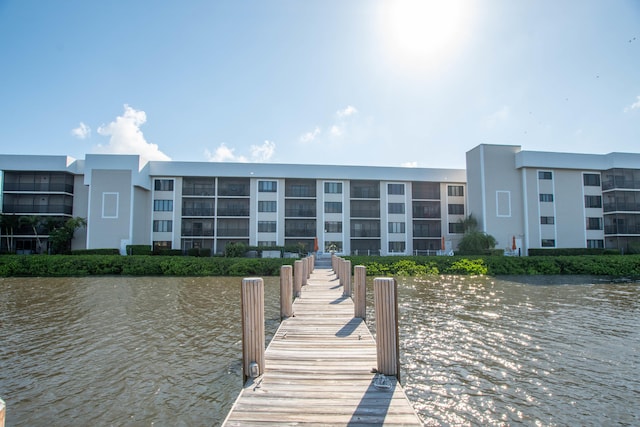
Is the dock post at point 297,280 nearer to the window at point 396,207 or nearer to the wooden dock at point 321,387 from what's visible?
the wooden dock at point 321,387

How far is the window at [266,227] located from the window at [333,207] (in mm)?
6045

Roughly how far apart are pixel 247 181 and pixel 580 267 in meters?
32.5

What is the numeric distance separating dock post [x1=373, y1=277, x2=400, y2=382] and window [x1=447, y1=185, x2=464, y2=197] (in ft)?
130

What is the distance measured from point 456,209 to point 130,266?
34.4 m

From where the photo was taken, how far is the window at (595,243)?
124 feet

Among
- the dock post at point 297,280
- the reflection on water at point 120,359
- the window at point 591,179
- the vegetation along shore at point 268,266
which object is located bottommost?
the reflection on water at point 120,359

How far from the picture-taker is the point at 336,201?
1578 inches

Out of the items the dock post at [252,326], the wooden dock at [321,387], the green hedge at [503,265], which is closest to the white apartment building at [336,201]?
the green hedge at [503,265]

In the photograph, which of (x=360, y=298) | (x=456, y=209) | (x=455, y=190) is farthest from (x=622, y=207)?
(x=360, y=298)

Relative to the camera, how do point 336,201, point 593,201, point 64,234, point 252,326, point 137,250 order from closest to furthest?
point 252,326 < point 137,250 < point 64,234 < point 593,201 < point 336,201

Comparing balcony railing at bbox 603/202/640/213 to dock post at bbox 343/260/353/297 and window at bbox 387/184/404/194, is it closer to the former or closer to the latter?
window at bbox 387/184/404/194

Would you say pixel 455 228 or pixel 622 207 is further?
pixel 455 228

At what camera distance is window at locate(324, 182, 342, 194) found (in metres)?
40.2

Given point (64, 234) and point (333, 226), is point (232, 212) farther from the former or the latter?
point (64, 234)
